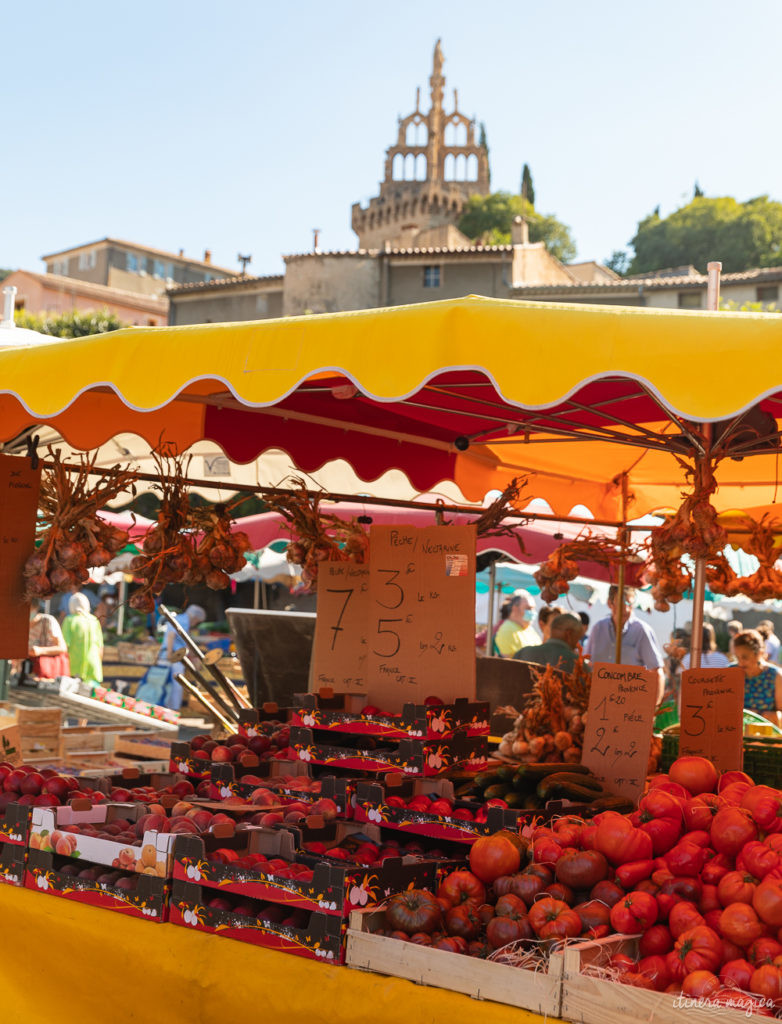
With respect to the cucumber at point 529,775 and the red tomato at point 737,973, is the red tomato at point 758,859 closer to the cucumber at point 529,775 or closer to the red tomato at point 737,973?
the red tomato at point 737,973

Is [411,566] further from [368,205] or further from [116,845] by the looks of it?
[368,205]

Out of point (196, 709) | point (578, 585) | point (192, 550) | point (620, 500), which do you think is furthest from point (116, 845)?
point (196, 709)

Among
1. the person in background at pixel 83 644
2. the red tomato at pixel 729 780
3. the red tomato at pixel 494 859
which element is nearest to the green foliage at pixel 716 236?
the person in background at pixel 83 644

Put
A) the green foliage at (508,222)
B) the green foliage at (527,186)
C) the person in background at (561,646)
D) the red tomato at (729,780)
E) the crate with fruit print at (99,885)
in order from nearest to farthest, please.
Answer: the crate with fruit print at (99,885)
the red tomato at (729,780)
the person in background at (561,646)
the green foliage at (508,222)
the green foliage at (527,186)

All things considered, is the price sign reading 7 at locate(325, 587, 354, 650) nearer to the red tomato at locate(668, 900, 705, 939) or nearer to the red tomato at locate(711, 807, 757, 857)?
the red tomato at locate(711, 807, 757, 857)

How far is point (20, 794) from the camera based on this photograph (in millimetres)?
3387

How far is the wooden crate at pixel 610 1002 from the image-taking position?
1967 millimetres

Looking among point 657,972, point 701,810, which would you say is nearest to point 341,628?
point 701,810

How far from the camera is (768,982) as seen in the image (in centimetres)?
200

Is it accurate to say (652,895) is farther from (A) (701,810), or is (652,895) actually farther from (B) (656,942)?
(A) (701,810)

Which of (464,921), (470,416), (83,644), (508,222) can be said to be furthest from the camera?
(508,222)

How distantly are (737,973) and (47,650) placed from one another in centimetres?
823

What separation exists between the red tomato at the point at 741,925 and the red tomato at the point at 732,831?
0.28 metres

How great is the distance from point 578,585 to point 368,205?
196 ft
